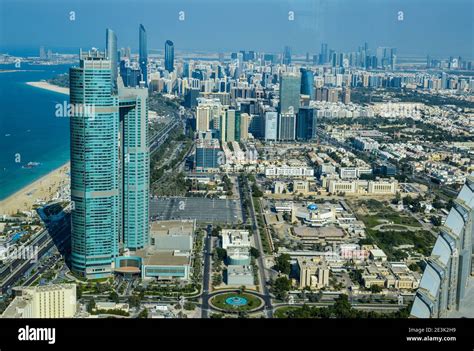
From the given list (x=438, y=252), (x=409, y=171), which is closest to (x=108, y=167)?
(x=438, y=252)

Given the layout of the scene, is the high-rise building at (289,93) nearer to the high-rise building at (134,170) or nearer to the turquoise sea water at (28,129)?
the turquoise sea water at (28,129)

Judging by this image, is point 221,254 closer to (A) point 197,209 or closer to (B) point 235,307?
(B) point 235,307

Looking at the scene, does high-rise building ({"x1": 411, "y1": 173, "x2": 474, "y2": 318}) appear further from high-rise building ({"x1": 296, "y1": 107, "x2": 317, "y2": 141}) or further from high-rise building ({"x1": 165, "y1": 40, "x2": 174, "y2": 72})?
high-rise building ({"x1": 165, "y1": 40, "x2": 174, "y2": 72})

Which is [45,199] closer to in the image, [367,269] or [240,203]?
[240,203]

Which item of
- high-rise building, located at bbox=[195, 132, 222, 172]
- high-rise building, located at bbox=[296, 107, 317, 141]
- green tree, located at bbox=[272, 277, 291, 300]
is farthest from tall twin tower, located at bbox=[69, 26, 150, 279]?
high-rise building, located at bbox=[296, 107, 317, 141]

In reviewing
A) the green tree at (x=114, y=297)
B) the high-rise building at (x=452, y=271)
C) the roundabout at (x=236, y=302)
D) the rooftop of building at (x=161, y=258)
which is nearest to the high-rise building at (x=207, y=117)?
the rooftop of building at (x=161, y=258)
